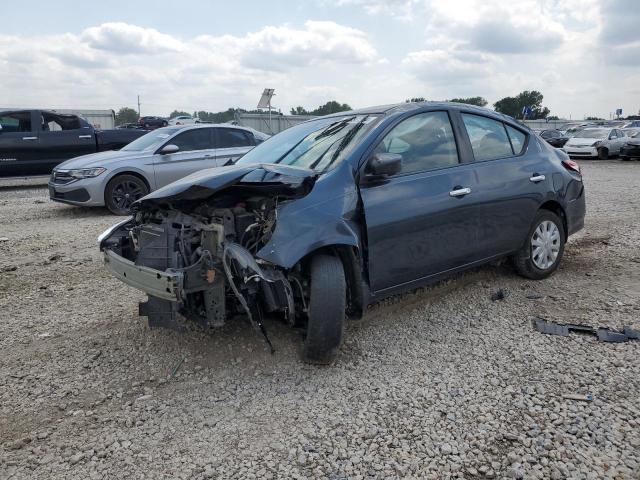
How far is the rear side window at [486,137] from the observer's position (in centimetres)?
446

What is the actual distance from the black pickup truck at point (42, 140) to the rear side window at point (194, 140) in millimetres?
3912

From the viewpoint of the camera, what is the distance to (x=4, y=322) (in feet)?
14.3

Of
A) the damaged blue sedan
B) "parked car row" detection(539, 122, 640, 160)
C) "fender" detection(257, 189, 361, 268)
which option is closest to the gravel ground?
the damaged blue sedan

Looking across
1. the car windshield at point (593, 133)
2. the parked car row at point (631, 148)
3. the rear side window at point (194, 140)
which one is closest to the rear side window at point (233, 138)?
the rear side window at point (194, 140)

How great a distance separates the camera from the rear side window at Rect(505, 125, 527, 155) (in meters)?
4.83

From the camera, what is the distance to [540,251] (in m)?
5.01

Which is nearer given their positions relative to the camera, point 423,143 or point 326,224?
point 326,224

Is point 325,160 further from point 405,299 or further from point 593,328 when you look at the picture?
point 593,328

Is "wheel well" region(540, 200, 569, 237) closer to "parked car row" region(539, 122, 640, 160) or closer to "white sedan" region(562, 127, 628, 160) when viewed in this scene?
"parked car row" region(539, 122, 640, 160)

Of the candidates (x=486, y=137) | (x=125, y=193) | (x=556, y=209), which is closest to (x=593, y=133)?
(x=556, y=209)

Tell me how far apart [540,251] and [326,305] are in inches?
107

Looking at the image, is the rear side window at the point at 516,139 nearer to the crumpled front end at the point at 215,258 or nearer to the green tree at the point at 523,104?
the crumpled front end at the point at 215,258

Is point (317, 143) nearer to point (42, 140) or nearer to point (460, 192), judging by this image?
point (460, 192)

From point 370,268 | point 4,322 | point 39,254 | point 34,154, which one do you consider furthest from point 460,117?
point 34,154
